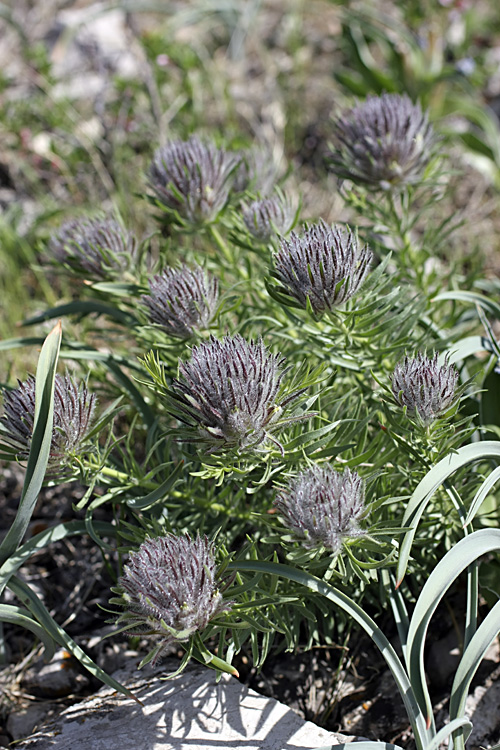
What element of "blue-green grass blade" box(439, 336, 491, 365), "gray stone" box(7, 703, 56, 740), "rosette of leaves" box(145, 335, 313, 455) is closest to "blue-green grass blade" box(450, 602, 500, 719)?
"rosette of leaves" box(145, 335, 313, 455)

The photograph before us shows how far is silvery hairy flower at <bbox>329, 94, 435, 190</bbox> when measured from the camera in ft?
8.11

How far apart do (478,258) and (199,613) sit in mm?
3271

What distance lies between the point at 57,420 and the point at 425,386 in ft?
3.34

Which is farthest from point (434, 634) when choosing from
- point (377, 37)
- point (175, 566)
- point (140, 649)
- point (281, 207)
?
point (377, 37)

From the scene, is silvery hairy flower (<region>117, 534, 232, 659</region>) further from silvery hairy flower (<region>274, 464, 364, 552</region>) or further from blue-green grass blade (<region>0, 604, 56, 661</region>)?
blue-green grass blade (<region>0, 604, 56, 661</region>)

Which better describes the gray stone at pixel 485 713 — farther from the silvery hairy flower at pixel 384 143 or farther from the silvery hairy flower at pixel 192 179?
the silvery hairy flower at pixel 192 179

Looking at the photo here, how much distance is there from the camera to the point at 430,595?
176 centimetres

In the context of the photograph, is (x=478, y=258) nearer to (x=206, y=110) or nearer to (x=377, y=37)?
(x=377, y=37)

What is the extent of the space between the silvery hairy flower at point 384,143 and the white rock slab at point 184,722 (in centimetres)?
188

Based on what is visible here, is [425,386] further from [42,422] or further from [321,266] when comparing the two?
[42,422]

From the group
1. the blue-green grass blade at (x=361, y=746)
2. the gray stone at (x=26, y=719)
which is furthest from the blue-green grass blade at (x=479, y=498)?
the gray stone at (x=26, y=719)

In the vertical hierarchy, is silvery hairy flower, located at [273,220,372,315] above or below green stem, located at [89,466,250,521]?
above

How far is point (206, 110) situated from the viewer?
18.9ft

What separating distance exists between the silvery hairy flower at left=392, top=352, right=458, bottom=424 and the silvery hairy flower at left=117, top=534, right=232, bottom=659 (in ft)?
2.27
